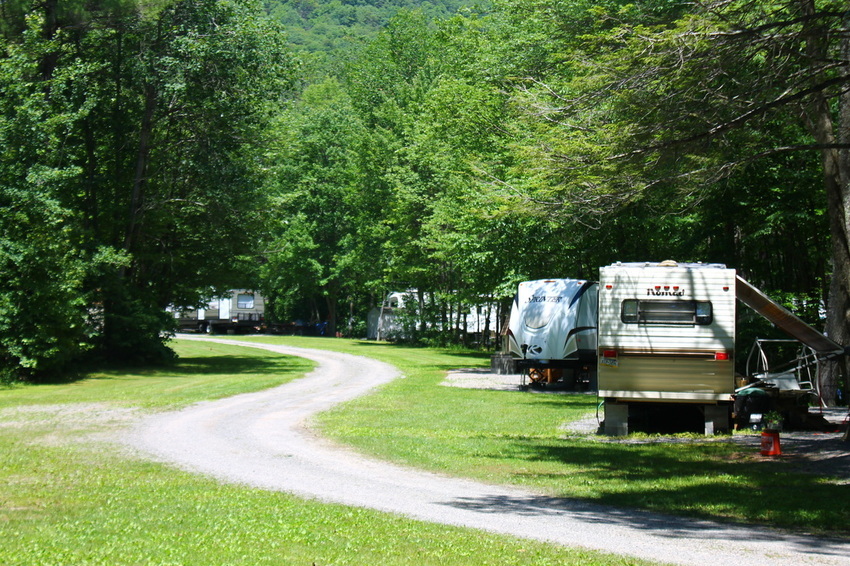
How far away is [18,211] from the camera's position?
975 inches

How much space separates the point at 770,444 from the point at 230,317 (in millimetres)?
56925

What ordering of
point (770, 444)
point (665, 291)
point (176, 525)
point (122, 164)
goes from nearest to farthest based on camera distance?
point (176, 525)
point (770, 444)
point (665, 291)
point (122, 164)

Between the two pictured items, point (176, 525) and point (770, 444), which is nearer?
point (176, 525)

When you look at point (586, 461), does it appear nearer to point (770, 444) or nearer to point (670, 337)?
point (770, 444)

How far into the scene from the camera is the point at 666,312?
15.0m

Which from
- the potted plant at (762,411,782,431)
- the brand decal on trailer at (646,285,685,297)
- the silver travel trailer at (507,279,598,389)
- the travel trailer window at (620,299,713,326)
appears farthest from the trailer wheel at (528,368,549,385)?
the brand decal on trailer at (646,285,685,297)

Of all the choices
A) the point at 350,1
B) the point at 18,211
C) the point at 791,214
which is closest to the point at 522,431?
the point at 791,214

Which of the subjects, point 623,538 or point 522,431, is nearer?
point 623,538

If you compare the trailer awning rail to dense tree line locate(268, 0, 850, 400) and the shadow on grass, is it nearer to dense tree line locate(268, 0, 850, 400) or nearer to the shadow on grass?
dense tree line locate(268, 0, 850, 400)

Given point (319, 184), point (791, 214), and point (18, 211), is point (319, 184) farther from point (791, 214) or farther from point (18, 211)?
point (791, 214)

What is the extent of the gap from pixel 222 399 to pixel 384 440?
27.1 ft

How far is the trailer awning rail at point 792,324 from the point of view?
48.2 ft

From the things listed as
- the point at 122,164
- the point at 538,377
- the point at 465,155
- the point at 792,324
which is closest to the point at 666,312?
the point at 792,324

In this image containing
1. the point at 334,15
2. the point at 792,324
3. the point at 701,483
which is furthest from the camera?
the point at 334,15
